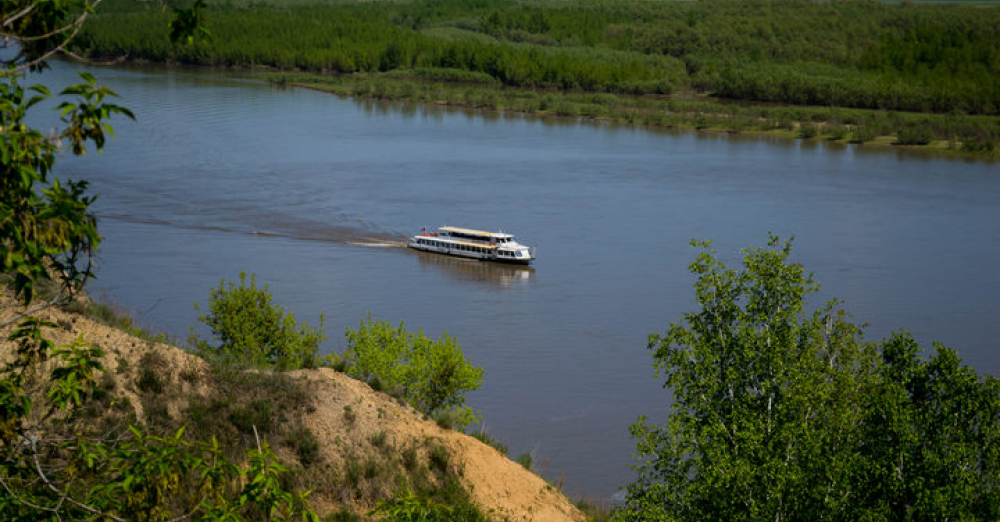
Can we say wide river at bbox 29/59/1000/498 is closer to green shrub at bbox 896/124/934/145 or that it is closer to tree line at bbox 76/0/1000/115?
green shrub at bbox 896/124/934/145

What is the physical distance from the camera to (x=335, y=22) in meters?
99.2

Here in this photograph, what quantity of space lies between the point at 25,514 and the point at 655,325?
21.1 metres

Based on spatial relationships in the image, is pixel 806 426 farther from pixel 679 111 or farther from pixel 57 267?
pixel 679 111

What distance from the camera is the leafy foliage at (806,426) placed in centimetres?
984

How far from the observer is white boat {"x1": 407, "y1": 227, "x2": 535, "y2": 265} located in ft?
101

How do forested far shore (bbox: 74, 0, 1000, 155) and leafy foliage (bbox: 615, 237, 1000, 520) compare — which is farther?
forested far shore (bbox: 74, 0, 1000, 155)

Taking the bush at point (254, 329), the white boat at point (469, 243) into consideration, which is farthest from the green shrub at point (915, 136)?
the bush at point (254, 329)

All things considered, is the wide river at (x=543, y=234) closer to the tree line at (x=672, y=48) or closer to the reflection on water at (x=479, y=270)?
the reflection on water at (x=479, y=270)

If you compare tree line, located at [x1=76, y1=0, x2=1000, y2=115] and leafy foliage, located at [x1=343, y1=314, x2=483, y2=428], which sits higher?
tree line, located at [x1=76, y1=0, x2=1000, y2=115]

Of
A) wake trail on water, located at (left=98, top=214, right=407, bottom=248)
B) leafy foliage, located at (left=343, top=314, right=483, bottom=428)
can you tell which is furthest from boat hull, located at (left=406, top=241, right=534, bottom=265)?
leafy foliage, located at (left=343, top=314, right=483, bottom=428)

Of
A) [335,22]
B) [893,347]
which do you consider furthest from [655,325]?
[335,22]

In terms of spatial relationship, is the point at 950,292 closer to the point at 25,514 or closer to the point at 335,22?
the point at 25,514

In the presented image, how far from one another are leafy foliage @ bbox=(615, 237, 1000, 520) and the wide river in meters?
5.64

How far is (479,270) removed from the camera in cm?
3127
